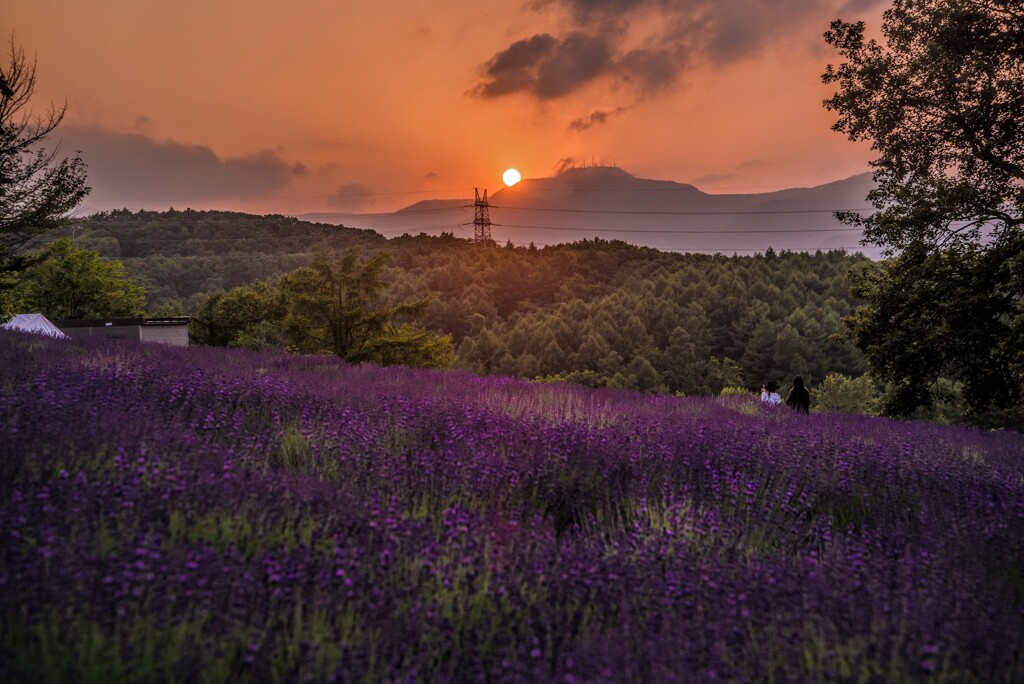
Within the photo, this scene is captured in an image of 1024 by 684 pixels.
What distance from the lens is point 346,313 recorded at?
31672 mm

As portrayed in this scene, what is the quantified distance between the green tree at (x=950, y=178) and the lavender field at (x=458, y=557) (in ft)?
42.3

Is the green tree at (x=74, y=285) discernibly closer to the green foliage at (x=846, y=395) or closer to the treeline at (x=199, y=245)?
the treeline at (x=199, y=245)

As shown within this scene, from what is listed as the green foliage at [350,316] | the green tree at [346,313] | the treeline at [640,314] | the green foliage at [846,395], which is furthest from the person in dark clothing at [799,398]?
the green foliage at [846,395]

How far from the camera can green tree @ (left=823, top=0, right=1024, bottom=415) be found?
1454 centimetres

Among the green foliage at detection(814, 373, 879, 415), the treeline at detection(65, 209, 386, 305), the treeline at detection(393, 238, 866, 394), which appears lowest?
the green foliage at detection(814, 373, 879, 415)

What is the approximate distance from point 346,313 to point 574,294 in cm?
10862

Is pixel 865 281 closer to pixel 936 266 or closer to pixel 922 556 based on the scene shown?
pixel 936 266

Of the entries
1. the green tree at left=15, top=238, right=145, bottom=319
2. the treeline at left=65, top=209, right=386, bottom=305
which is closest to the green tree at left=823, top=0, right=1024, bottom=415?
the green tree at left=15, top=238, right=145, bottom=319

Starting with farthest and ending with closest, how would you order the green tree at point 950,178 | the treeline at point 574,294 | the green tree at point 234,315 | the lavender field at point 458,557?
the treeline at point 574,294 < the green tree at point 234,315 < the green tree at point 950,178 < the lavender field at point 458,557

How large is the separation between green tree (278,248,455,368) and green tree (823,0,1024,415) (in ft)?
70.1

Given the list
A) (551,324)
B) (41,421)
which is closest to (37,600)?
(41,421)

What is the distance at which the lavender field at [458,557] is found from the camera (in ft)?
6.97

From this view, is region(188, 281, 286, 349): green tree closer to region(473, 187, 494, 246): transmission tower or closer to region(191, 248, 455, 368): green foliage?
region(191, 248, 455, 368): green foliage

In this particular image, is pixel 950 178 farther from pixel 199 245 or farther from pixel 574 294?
pixel 199 245
